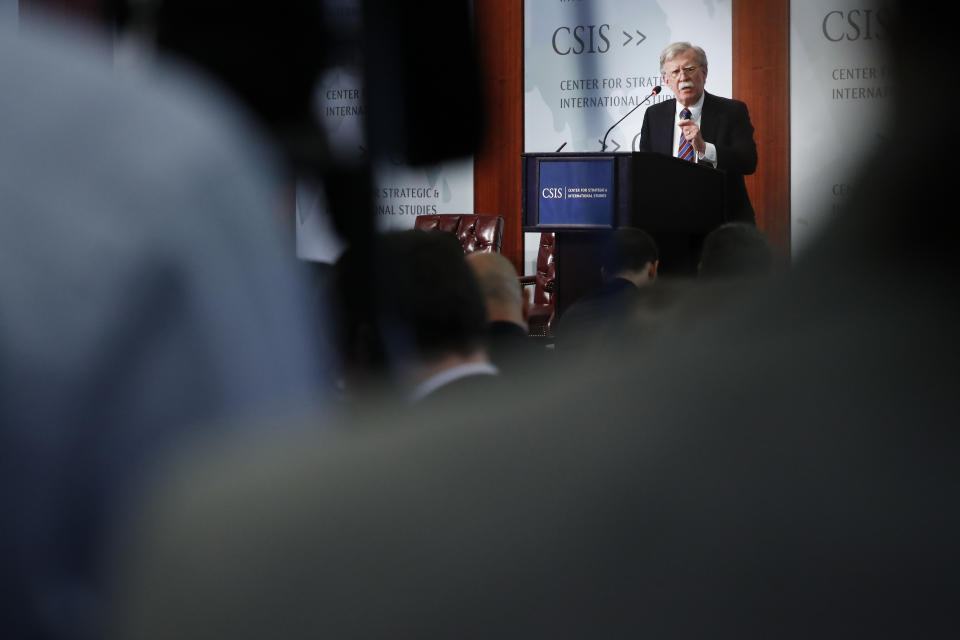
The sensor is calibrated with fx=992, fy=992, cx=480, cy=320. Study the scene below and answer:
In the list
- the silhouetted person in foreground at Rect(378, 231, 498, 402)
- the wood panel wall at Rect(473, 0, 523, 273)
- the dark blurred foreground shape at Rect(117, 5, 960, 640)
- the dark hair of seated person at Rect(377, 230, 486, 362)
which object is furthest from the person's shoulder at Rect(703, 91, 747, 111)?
the dark blurred foreground shape at Rect(117, 5, 960, 640)

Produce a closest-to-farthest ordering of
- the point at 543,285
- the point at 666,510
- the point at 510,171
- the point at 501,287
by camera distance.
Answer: the point at 666,510 → the point at 501,287 → the point at 543,285 → the point at 510,171

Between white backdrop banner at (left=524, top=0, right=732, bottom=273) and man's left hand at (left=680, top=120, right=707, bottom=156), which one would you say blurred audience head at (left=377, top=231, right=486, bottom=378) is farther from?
white backdrop banner at (left=524, top=0, right=732, bottom=273)

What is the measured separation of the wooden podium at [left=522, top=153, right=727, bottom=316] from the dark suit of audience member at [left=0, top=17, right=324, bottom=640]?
3.38 m

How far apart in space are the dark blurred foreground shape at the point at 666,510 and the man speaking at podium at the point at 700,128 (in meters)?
5.16

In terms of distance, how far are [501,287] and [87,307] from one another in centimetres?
163

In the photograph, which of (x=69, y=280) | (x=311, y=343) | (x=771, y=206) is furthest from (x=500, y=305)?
(x=771, y=206)

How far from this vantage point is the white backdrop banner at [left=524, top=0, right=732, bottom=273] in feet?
21.2

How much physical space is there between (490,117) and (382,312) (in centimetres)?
12

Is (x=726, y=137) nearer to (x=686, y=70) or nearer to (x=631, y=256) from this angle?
(x=686, y=70)

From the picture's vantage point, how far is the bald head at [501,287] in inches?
66.2

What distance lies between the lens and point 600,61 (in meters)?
6.63

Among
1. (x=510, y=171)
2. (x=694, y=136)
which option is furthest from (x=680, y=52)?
(x=510, y=171)

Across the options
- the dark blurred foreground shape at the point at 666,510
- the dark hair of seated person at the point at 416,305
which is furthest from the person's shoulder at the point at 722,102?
the dark blurred foreground shape at the point at 666,510

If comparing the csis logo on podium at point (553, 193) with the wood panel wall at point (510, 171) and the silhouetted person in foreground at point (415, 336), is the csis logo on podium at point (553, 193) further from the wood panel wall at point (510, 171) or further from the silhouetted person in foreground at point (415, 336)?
the silhouetted person in foreground at point (415, 336)
